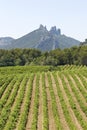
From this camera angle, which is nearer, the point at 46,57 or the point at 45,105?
the point at 45,105

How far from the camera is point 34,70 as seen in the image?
73.5 meters

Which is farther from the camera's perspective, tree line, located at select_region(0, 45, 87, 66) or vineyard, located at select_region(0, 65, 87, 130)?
tree line, located at select_region(0, 45, 87, 66)

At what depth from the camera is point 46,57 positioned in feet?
408

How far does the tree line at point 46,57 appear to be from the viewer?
116062mm

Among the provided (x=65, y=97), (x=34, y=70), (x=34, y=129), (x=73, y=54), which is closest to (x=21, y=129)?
(x=34, y=129)

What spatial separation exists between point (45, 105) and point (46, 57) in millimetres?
94395

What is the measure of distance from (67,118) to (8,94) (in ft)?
39.5

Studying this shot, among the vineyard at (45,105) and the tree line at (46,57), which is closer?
the vineyard at (45,105)

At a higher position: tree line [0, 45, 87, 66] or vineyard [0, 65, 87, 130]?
tree line [0, 45, 87, 66]

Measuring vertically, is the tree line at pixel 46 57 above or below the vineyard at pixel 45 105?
above

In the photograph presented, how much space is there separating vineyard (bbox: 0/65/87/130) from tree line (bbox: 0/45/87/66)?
229 ft

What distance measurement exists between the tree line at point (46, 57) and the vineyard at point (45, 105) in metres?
69.7

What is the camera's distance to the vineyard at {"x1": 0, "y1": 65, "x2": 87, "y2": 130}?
24.6 metres

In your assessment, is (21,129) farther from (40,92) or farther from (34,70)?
(34,70)
